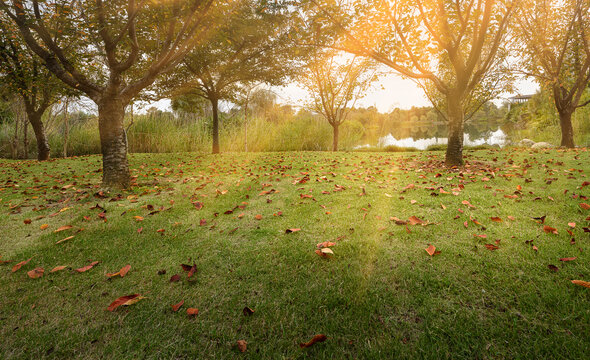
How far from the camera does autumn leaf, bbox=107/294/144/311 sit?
1.60 metres

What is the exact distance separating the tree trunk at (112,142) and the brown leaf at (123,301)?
356cm

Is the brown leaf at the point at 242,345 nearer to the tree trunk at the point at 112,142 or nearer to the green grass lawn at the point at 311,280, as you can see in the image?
the green grass lawn at the point at 311,280

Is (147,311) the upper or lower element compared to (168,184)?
lower

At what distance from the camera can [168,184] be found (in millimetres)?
4973

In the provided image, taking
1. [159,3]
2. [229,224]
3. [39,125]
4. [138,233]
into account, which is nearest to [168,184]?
[138,233]

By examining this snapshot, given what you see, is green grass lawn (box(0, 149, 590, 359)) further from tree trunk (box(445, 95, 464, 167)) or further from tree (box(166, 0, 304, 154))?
tree (box(166, 0, 304, 154))

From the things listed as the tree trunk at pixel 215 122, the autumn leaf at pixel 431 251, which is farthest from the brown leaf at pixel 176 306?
the tree trunk at pixel 215 122

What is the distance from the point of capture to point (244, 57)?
9.90 m

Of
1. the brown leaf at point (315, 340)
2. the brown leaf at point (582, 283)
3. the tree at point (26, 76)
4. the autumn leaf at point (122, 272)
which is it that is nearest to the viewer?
the brown leaf at point (315, 340)

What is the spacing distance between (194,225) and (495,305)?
282cm

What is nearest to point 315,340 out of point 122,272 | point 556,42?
point 122,272

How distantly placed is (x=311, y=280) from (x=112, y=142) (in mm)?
4617

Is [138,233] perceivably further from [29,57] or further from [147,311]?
[29,57]

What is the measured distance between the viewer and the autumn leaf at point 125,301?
1602 millimetres
